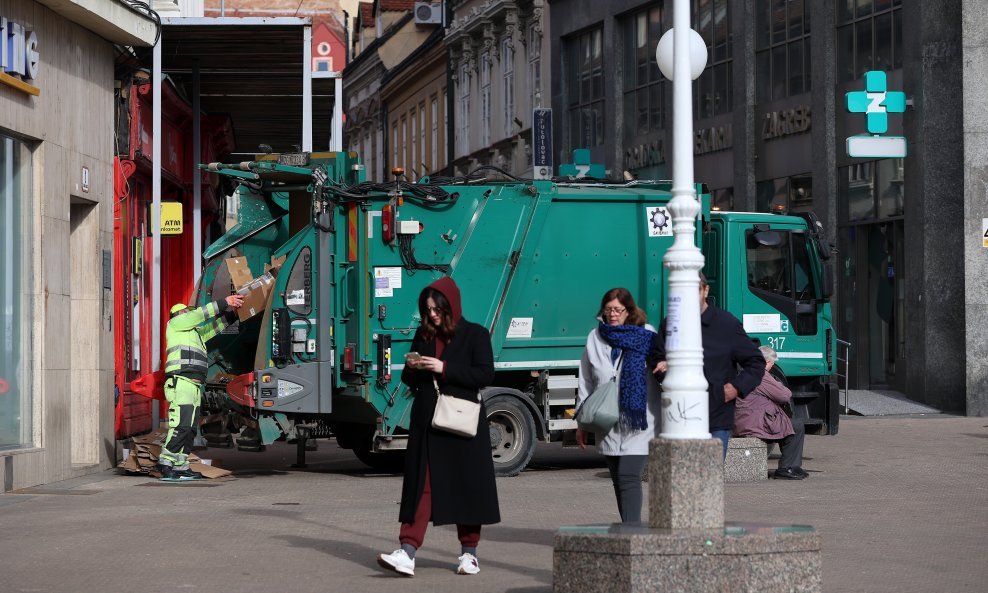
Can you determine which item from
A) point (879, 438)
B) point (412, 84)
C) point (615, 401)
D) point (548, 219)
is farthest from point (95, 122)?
point (412, 84)

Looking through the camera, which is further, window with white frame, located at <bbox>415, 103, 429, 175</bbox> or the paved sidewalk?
window with white frame, located at <bbox>415, 103, 429, 175</bbox>

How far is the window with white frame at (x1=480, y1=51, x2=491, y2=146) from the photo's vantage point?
47.8 m

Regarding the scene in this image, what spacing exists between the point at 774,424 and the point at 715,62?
17.5 m

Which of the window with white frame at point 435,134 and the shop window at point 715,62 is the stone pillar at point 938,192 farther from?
the window with white frame at point 435,134

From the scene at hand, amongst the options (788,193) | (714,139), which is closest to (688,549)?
(788,193)

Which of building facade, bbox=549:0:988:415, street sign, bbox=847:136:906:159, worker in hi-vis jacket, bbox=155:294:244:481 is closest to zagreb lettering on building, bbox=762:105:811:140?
building facade, bbox=549:0:988:415

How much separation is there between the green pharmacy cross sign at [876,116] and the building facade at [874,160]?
163 cm

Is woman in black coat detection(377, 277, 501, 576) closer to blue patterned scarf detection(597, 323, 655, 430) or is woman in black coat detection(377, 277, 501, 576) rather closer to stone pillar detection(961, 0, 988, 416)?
blue patterned scarf detection(597, 323, 655, 430)

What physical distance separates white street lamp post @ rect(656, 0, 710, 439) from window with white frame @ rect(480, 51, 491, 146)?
3908cm

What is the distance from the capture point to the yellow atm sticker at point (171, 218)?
20.5 m

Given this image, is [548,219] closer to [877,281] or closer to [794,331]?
[794,331]

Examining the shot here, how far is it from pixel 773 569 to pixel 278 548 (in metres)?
4.32

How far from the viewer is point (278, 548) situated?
1088 cm

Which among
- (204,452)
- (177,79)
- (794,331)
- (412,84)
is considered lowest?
(204,452)
